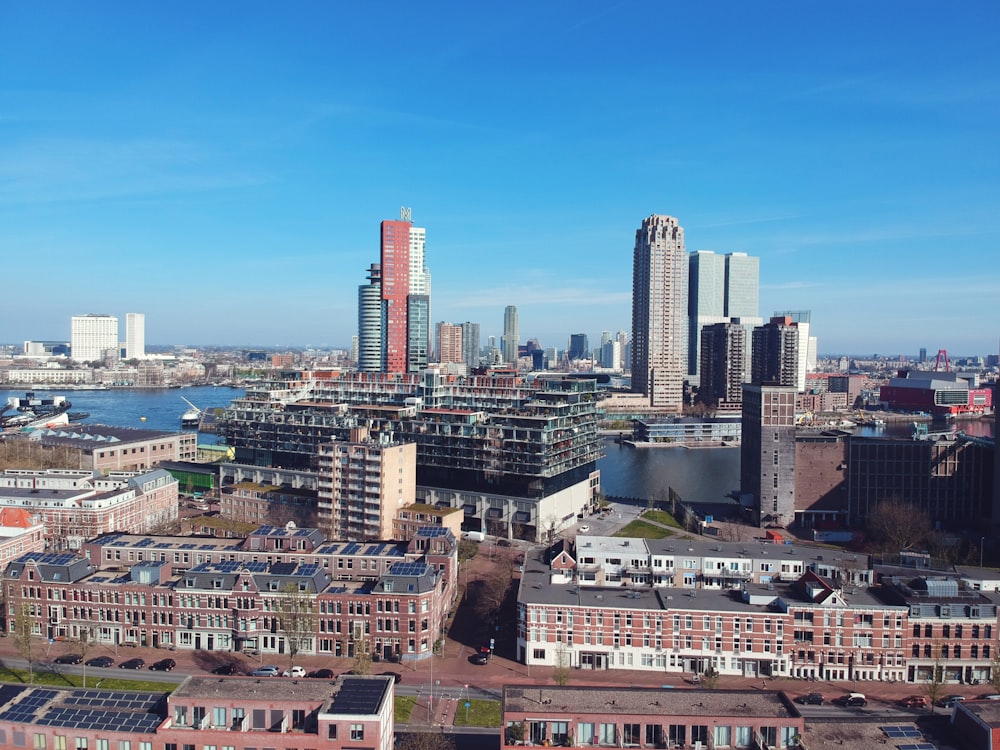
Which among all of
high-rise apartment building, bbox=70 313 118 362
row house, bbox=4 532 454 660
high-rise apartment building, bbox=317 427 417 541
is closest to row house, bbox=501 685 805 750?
row house, bbox=4 532 454 660

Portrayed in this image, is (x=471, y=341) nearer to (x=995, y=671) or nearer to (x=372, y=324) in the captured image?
(x=372, y=324)

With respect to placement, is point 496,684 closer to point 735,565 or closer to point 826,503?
point 735,565

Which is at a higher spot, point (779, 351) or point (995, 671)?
point (779, 351)

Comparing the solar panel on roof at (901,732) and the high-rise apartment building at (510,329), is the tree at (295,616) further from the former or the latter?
the high-rise apartment building at (510,329)

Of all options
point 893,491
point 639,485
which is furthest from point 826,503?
point 639,485

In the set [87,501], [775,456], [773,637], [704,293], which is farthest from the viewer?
[704,293]

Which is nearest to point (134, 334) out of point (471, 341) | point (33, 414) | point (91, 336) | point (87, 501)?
point (91, 336)
